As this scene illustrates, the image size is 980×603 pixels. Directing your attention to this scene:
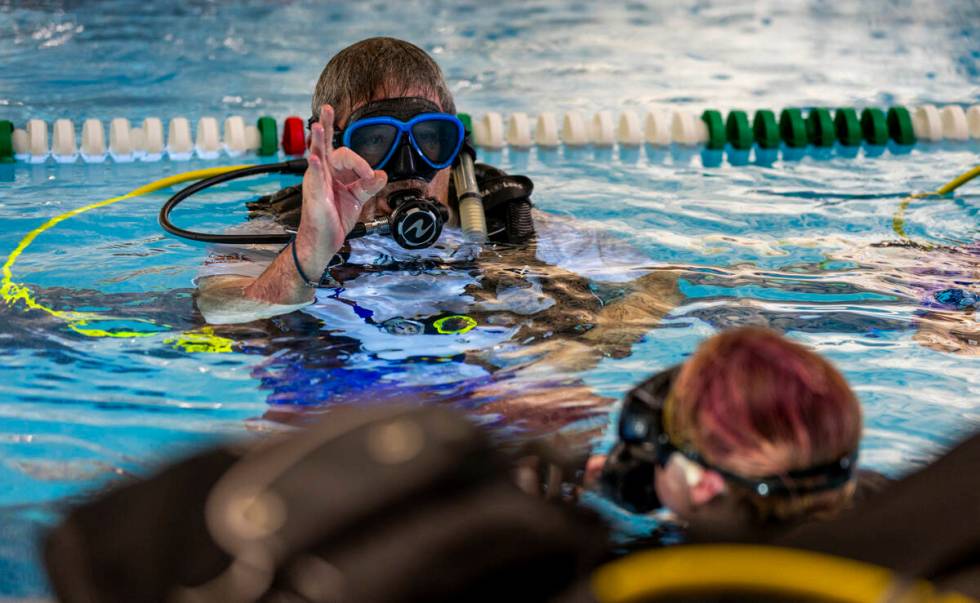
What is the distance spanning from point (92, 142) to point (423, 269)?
3066 mm

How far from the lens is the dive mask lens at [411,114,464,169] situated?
3.03m

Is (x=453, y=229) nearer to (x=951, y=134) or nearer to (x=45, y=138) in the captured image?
(x=45, y=138)

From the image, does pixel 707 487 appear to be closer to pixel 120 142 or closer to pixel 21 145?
pixel 120 142

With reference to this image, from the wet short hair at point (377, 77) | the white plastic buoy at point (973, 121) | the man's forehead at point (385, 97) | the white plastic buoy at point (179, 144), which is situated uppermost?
the wet short hair at point (377, 77)

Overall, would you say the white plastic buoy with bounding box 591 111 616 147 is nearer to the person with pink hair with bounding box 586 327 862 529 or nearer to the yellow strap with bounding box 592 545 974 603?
the person with pink hair with bounding box 586 327 862 529

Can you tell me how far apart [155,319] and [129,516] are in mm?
2009

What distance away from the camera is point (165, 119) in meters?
6.35

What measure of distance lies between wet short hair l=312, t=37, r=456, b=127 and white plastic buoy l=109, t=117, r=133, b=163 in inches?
105

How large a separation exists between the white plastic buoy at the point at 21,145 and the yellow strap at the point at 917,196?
4173mm

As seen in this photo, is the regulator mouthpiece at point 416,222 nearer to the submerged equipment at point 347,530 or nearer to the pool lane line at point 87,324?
the pool lane line at point 87,324

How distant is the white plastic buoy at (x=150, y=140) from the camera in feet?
18.6

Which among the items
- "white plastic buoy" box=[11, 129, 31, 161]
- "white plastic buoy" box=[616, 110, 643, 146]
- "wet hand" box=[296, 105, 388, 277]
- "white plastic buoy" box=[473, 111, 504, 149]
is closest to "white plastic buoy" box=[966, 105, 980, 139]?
"white plastic buoy" box=[616, 110, 643, 146]

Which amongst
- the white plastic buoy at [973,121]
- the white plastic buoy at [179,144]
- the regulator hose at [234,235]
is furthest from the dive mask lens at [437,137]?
the white plastic buoy at [973,121]

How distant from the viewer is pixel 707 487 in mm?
1296
